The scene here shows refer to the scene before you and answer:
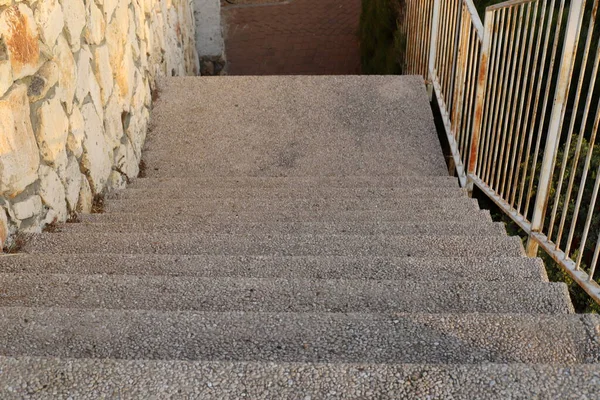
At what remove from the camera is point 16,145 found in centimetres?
253

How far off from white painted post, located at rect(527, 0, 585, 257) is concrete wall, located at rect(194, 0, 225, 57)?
5701mm

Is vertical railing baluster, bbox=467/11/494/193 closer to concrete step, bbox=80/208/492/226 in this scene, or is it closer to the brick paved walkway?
concrete step, bbox=80/208/492/226

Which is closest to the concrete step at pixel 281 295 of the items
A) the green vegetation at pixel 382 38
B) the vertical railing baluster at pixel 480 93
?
the vertical railing baluster at pixel 480 93

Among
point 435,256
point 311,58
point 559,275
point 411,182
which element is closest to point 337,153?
point 411,182

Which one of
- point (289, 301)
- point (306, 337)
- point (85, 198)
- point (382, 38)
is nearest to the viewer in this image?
point (306, 337)

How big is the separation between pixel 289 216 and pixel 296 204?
249 millimetres

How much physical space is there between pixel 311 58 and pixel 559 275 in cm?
609

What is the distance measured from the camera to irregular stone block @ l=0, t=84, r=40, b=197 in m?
2.42

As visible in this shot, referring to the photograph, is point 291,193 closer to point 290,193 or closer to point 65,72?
point 290,193

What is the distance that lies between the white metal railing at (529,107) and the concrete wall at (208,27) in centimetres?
290

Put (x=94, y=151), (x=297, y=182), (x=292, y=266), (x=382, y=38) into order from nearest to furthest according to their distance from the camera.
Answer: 1. (x=292, y=266)
2. (x=94, y=151)
3. (x=297, y=182)
4. (x=382, y=38)

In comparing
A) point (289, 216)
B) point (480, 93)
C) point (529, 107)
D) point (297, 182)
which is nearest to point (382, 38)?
point (480, 93)

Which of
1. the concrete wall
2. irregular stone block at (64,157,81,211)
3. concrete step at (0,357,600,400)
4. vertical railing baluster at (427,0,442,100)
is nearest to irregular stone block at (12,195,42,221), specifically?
irregular stone block at (64,157,81,211)

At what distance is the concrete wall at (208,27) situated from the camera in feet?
24.5
